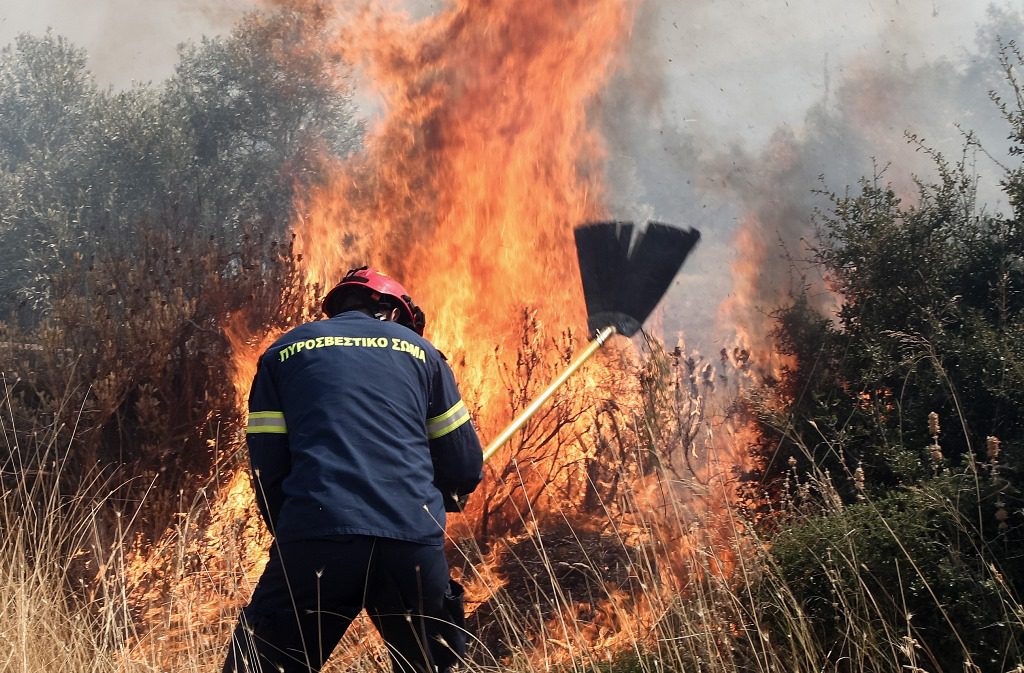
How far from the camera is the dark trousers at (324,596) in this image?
2.93 meters

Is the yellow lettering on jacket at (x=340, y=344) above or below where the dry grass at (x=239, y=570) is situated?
above

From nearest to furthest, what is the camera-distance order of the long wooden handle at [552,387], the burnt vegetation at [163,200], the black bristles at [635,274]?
the long wooden handle at [552,387], the black bristles at [635,274], the burnt vegetation at [163,200]

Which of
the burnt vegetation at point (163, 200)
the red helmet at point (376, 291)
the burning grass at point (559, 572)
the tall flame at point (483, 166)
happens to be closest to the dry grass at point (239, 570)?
the burning grass at point (559, 572)

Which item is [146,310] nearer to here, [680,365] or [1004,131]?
[680,365]

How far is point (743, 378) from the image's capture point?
7.54 meters

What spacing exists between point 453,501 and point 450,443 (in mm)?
261

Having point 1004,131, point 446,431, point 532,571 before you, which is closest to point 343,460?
point 446,431

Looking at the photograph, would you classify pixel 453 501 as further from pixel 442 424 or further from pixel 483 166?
pixel 483 166

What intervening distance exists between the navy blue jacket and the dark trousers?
73 mm

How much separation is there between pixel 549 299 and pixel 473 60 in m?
2.38

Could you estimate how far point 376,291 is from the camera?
3.59 m

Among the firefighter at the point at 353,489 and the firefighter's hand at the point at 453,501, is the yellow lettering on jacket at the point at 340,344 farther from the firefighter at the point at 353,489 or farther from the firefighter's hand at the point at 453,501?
the firefighter's hand at the point at 453,501

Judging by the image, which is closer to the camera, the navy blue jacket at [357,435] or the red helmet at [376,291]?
the navy blue jacket at [357,435]

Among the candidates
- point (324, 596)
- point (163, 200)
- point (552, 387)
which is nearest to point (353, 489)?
point (324, 596)
